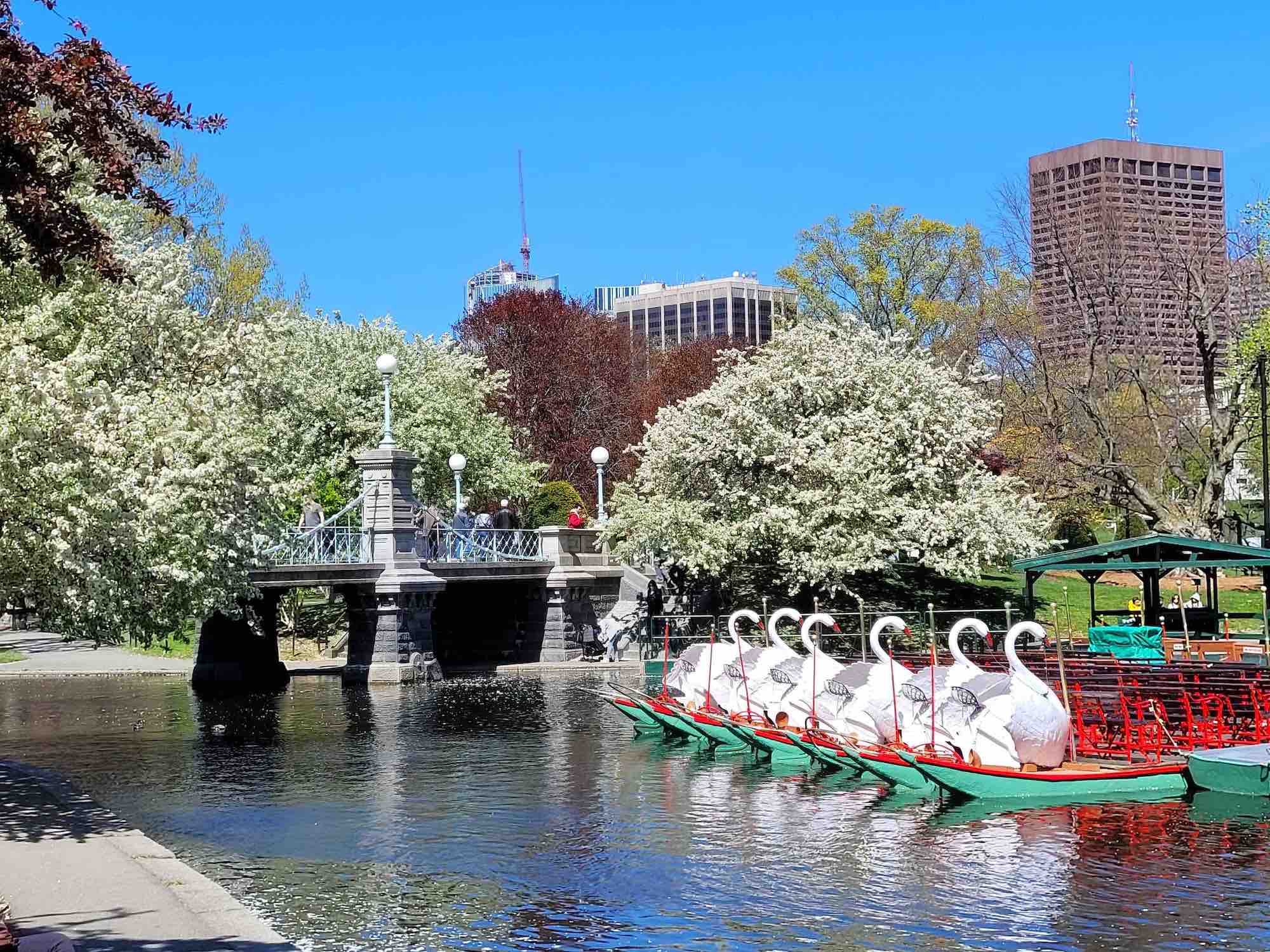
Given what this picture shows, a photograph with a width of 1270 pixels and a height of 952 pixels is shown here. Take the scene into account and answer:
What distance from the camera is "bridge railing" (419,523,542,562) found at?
4703 centimetres

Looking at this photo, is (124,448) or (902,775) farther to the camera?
(124,448)

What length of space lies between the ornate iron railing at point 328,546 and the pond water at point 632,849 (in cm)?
933

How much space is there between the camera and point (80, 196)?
31.1 meters

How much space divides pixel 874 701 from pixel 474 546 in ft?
76.9

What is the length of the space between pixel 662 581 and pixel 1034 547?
1283 centimetres

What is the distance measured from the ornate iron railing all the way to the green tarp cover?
63.7 feet

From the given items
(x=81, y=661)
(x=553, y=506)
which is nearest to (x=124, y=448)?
(x=81, y=661)

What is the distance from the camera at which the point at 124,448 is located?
27094mm

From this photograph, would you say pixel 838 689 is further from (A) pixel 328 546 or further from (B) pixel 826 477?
(A) pixel 328 546

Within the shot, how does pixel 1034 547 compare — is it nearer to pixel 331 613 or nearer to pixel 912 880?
pixel 331 613

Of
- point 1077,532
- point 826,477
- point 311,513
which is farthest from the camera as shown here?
point 1077,532

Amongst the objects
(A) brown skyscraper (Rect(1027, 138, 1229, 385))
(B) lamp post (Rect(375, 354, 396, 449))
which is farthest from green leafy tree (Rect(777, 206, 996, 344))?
(B) lamp post (Rect(375, 354, 396, 449))

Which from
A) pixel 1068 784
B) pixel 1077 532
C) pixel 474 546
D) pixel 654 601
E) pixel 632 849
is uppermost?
pixel 1077 532

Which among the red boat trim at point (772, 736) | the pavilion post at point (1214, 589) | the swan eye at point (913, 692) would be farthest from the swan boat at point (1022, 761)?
the pavilion post at point (1214, 589)
